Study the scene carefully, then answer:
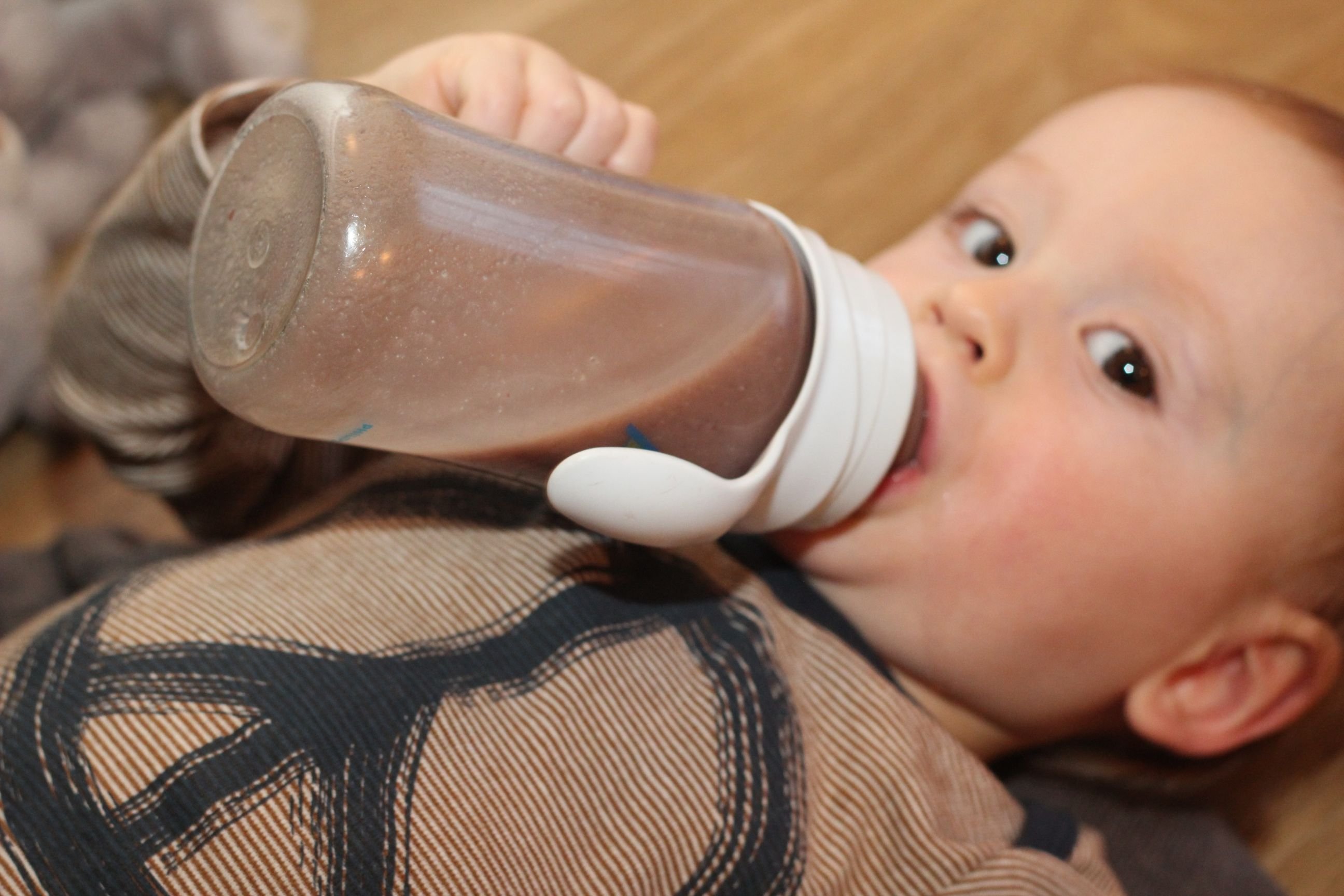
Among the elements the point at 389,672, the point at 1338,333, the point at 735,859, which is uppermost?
the point at 1338,333

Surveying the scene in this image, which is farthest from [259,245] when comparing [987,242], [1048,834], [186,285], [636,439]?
[1048,834]

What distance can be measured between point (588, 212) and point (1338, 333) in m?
0.45

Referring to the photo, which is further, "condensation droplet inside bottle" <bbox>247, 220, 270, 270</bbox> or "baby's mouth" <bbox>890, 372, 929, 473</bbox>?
"baby's mouth" <bbox>890, 372, 929, 473</bbox>

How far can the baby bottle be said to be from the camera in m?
0.43

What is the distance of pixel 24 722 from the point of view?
52cm

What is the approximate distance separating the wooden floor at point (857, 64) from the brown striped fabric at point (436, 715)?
0.41 metres

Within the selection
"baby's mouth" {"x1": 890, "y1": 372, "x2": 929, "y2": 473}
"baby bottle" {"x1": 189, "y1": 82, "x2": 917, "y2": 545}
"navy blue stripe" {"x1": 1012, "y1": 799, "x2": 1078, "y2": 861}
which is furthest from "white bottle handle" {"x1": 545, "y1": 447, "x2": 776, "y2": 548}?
"navy blue stripe" {"x1": 1012, "y1": 799, "x2": 1078, "y2": 861}

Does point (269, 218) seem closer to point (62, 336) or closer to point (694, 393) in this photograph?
point (694, 393)

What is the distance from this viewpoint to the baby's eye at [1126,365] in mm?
631

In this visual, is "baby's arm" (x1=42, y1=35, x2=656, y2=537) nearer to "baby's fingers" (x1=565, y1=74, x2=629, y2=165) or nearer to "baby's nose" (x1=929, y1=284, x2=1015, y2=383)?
"baby's fingers" (x1=565, y1=74, x2=629, y2=165)

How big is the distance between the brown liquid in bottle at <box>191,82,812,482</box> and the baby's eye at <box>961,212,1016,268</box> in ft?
0.73

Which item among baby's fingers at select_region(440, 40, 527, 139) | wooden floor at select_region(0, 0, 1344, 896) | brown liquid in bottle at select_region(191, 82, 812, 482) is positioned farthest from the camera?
wooden floor at select_region(0, 0, 1344, 896)

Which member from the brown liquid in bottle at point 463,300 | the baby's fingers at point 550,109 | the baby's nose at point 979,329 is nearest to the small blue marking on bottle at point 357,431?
the brown liquid in bottle at point 463,300

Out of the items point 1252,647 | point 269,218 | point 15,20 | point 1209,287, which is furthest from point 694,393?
point 15,20
